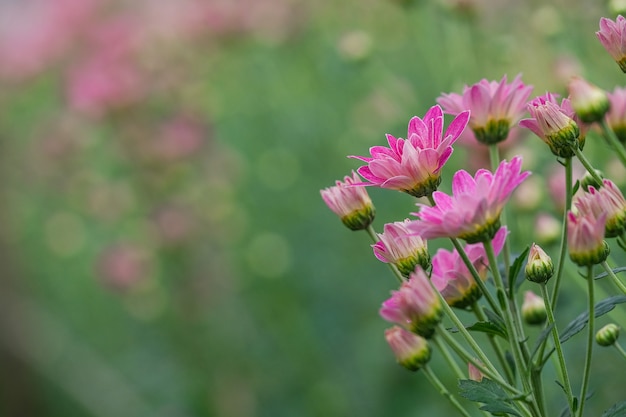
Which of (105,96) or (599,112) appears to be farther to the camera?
(105,96)

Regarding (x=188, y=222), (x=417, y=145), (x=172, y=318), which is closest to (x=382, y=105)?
(x=188, y=222)

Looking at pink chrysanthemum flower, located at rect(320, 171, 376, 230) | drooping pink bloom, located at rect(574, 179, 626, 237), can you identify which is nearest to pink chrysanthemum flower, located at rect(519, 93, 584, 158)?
drooping pink bloom, located at rect(574, 179, 626, 237)

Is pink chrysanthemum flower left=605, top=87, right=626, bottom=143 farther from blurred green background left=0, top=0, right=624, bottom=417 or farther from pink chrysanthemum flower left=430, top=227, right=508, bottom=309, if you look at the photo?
blurred green background left=0, top=0, right=624, bottom=417

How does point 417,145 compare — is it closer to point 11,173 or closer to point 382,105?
point 382,105

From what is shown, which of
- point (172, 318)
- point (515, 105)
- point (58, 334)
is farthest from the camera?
point (58, 334)

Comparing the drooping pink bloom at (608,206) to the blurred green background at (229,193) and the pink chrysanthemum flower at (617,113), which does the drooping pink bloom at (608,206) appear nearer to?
the pink chrysanthemum flower at (617,113)

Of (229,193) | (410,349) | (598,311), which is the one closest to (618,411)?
(598,311)
